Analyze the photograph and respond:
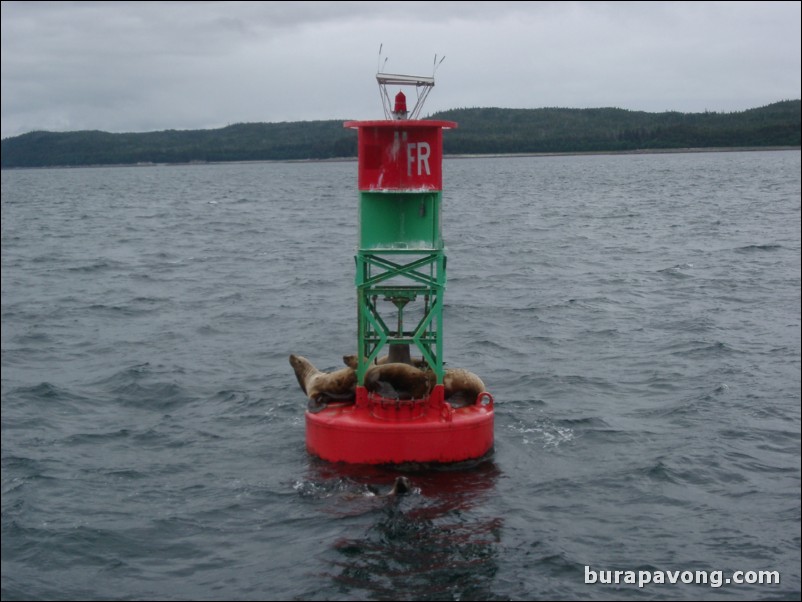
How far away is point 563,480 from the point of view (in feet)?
55.1

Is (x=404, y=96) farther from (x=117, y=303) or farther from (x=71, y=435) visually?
(x=117, y=303)

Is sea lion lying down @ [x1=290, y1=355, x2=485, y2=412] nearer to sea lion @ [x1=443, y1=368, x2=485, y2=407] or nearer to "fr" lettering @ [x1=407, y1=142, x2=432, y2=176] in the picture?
sea lion @ [x1=443, y1=368, x2=485, y2=407]

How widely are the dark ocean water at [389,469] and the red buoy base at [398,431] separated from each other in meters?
0.32

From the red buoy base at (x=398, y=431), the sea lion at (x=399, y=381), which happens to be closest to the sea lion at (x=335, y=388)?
the red buoy base at (x=398, y=431)

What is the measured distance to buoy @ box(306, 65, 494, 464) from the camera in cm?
1638

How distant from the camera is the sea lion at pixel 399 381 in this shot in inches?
667

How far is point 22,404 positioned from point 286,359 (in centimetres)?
665

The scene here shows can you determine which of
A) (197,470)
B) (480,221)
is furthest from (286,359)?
(480,221)

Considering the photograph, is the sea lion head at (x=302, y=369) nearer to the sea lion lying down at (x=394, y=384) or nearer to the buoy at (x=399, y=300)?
the sea lion lying down at (x=394, y=384)

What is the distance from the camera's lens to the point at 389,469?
642 inches

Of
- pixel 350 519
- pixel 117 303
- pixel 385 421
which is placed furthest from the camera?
pixel 117 303

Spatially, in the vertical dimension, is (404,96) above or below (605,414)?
above

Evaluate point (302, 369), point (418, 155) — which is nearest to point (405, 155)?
point (418, 155)

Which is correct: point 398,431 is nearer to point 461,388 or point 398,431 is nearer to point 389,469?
point 389,469
